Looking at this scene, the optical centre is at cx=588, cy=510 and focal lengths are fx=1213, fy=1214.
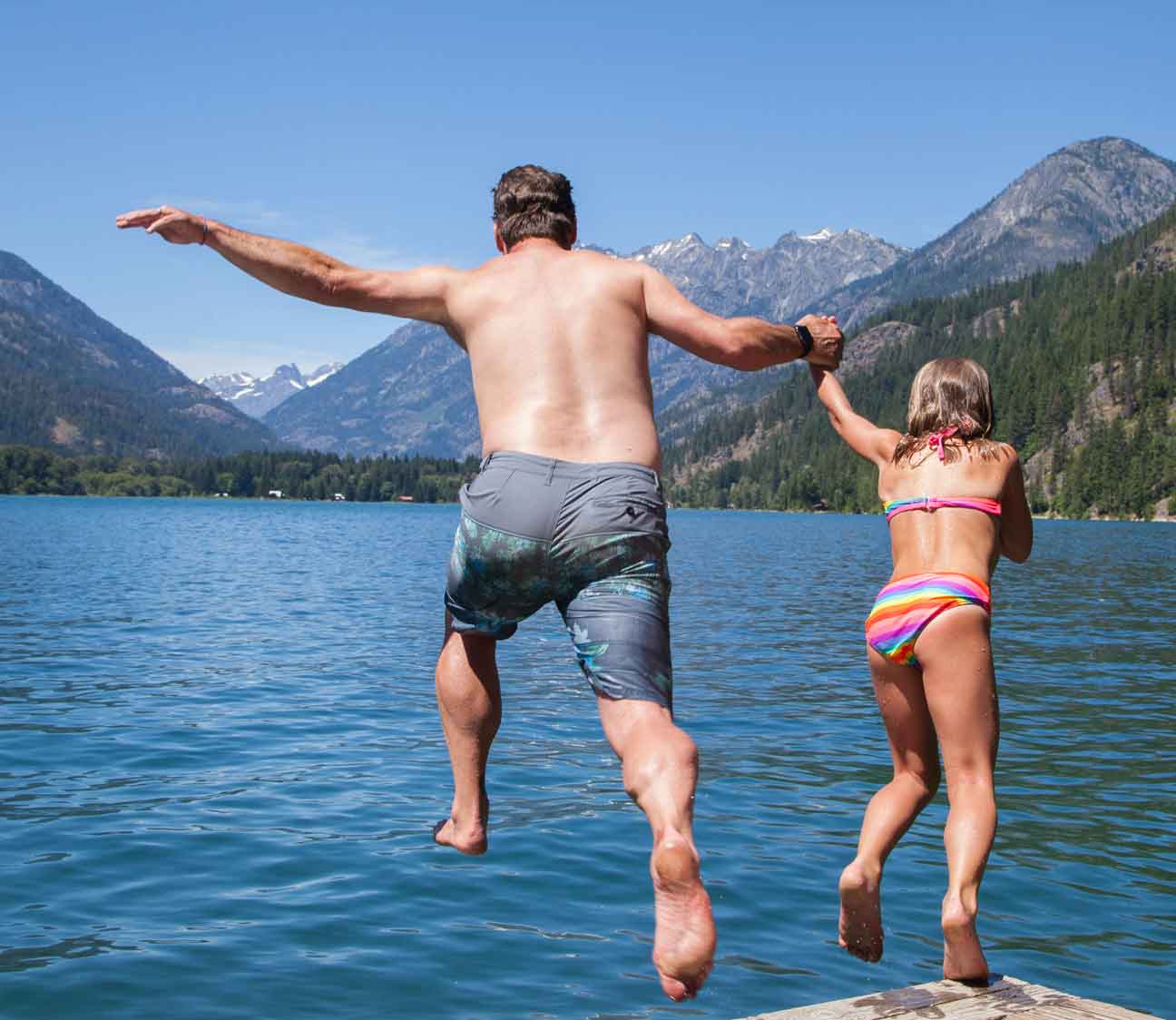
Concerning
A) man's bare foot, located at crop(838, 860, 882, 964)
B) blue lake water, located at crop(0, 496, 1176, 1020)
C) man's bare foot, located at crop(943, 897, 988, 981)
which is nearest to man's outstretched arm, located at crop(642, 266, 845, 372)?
man's bare foot, located at crop(838, 860, 882, 964)

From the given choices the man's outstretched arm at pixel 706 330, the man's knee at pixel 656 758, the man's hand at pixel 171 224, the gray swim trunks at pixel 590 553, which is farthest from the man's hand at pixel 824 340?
the man's hand at pixel 171 224

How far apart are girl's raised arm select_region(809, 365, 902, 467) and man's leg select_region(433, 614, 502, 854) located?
96.2 inches

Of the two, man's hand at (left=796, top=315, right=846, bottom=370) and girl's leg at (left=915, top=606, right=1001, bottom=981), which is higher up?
man's hand at (left=796, top=315, right=846, bottom=370)

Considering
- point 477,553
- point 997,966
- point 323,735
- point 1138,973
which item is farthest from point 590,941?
point 323,735

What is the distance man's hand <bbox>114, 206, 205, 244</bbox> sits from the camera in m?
5.14

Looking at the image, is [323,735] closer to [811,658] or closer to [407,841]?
[407,841]

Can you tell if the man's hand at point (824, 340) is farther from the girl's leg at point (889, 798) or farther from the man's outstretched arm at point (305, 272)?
the man's outstretched arm at point (305, 272)

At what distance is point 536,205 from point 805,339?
1606mm

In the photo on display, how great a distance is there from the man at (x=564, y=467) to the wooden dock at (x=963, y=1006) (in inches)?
52.3

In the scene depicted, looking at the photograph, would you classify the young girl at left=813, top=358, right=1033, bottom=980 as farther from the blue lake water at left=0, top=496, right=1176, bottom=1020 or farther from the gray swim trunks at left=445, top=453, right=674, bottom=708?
the blue lake water at left=0, top=496, right=1176, bottom=1020

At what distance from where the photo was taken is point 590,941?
9648mm

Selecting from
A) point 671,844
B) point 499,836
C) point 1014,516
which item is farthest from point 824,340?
point 499,836

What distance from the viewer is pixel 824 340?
6445mm

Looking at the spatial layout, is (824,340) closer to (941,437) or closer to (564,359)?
(941,437)
